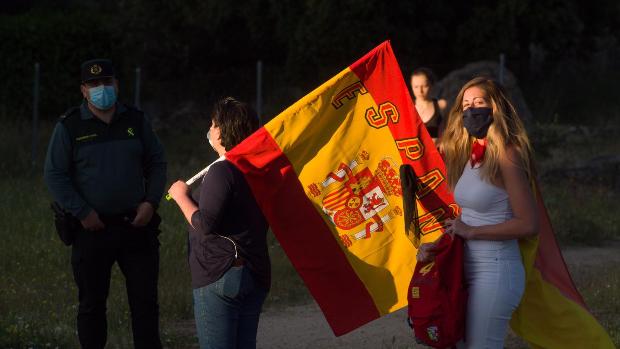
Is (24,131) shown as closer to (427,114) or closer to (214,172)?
(427,114)

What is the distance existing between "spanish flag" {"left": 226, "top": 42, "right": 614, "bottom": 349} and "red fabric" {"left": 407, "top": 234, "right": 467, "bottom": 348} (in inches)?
26.4

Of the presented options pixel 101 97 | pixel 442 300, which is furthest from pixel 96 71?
pixel 442 300

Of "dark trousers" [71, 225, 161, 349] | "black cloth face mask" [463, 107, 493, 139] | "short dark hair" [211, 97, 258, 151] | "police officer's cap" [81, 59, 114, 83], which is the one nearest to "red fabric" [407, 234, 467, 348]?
"black cloth face mask" [463, 107, 493, 139]

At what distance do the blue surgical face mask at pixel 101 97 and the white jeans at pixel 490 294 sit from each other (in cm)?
252

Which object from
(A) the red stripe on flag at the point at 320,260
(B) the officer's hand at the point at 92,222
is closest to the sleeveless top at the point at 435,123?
(B) the officer's hand at the point at 92,222

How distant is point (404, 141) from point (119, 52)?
57.9 ft

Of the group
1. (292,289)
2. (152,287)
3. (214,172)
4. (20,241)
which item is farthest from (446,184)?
(20,241)

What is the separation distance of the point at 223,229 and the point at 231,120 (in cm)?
50

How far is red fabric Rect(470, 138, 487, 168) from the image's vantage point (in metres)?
5.30

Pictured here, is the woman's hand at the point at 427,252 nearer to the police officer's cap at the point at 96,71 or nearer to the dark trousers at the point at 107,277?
the dark trousers at the point at 107,277

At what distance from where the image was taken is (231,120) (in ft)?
18.0

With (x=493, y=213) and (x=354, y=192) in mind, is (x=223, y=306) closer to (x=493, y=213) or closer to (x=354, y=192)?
(x=354, y=192)

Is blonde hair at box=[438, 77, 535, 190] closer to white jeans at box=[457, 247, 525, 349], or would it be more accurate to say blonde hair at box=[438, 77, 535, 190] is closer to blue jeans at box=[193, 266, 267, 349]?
white jeans at box=[457, 247, 525, 349]

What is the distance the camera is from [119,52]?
23062mm
